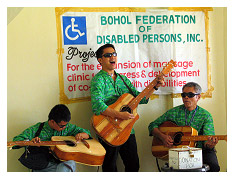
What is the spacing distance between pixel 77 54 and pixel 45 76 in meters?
0.49

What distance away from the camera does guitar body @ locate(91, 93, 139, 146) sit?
398 centimetres

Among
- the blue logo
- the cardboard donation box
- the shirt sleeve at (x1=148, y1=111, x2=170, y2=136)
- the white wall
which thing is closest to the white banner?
the blue logo

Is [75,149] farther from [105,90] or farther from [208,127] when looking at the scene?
[208,127]

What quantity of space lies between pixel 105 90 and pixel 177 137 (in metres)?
0.98

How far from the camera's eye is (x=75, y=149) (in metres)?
3.75

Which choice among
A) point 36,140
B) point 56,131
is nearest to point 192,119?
point 56,131

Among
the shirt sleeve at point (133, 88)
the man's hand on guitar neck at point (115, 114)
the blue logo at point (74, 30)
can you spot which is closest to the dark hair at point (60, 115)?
the man's hand on guitar neck at point (115, 114)

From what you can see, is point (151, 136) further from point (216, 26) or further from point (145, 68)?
point (216, 26)

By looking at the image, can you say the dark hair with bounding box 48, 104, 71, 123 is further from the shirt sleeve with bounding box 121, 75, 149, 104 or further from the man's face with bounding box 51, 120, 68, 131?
the shirt sleeve with bounding box 121, 75, 149, 104

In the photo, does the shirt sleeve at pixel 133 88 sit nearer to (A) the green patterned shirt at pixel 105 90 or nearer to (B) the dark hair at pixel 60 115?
(A) the green patterned shirt at pixel 105 90

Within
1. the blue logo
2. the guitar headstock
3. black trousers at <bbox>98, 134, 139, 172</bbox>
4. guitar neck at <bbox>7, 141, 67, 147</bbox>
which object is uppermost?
the blue logo

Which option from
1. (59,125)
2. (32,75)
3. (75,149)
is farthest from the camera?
(32,75)

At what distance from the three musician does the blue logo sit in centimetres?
35
